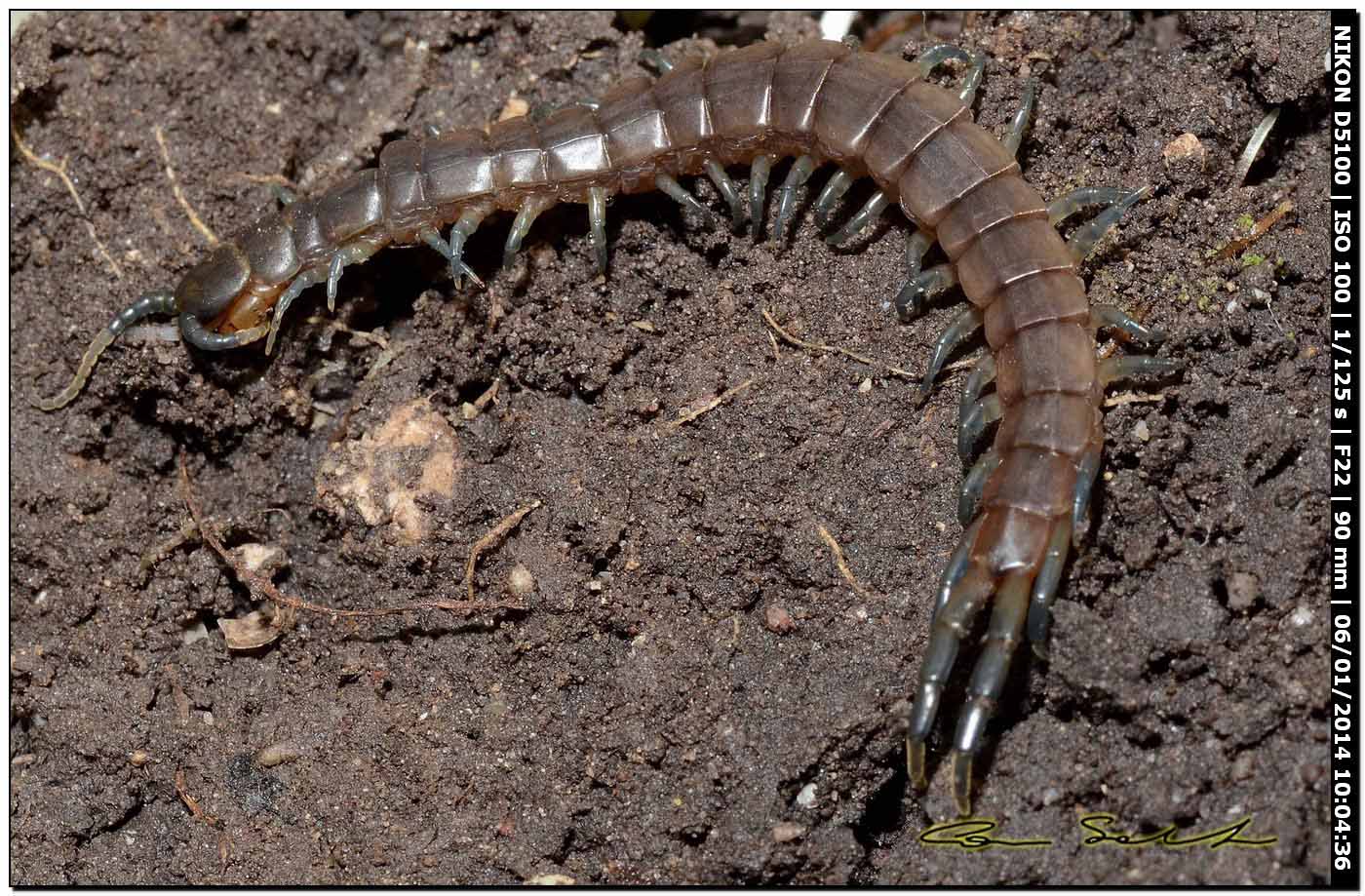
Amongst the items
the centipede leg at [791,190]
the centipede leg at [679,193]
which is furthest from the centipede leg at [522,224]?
the centipede leg at [791,190]

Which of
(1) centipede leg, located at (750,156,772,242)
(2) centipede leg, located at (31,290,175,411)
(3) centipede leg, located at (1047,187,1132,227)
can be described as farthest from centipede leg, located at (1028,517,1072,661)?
(2) centipede leg, located at (31,290,175,411)

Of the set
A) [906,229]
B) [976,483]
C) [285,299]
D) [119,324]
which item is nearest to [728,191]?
[906,229]

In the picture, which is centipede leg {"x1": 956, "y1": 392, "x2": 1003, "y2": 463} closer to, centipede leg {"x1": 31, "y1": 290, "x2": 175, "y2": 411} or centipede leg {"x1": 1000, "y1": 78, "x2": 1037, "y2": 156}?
centipede leg {"x1": 1000, "y1": 78, "x2": 1037, "y2": 156}

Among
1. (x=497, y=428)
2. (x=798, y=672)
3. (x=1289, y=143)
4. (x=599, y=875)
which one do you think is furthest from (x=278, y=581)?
(x=1289, y=143)

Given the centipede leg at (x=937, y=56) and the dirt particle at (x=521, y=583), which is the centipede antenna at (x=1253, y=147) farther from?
the dirt particle at (x=521, y=583)

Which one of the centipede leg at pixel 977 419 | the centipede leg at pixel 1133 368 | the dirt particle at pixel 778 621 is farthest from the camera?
the dirt particle at pixel 778 621
